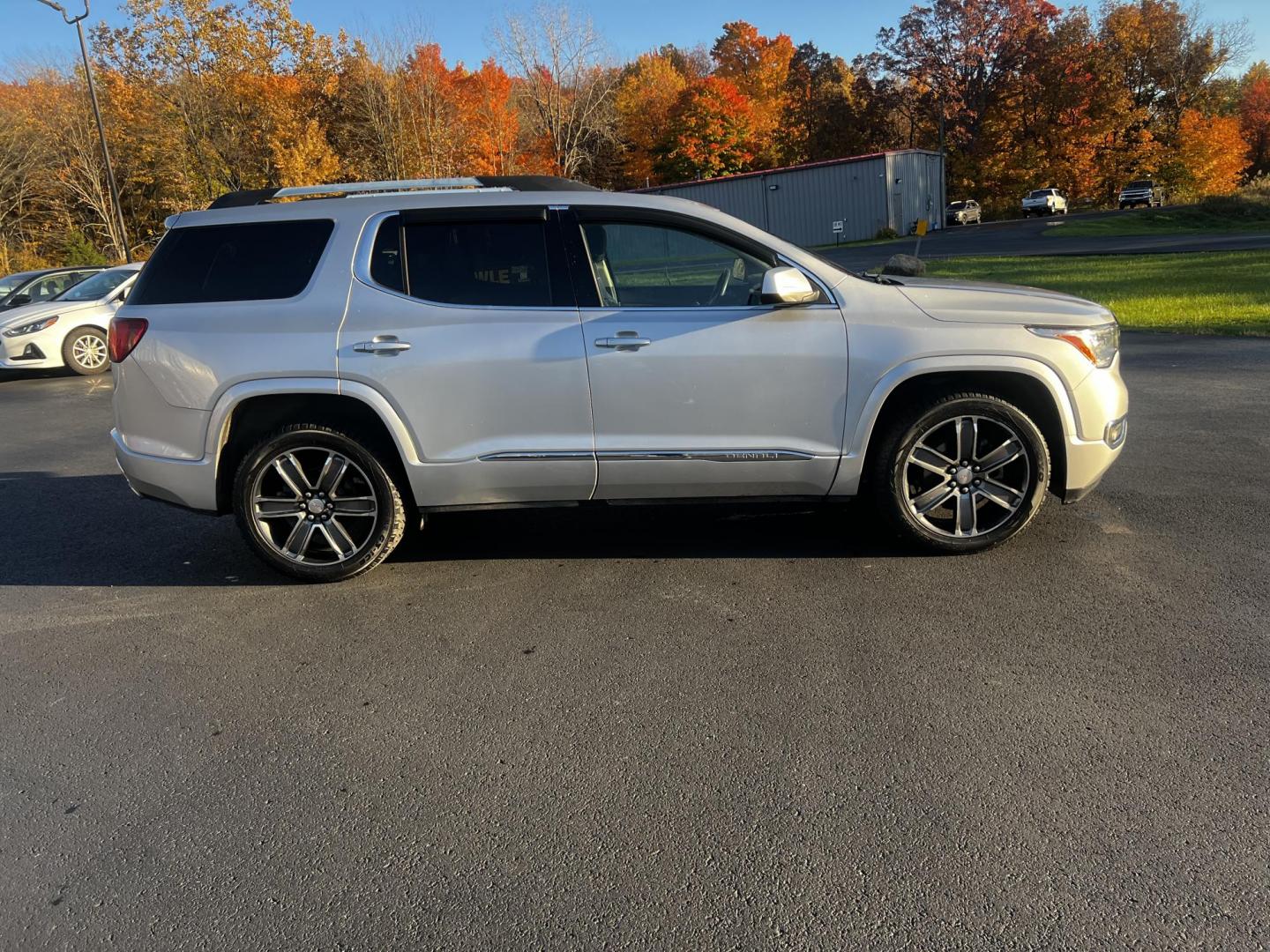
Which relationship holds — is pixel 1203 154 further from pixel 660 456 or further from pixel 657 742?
pixel 657 742

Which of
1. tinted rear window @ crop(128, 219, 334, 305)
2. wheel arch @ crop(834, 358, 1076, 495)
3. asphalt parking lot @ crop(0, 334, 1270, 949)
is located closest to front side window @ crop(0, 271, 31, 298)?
asphalt parking lot @ crop(0, 334, 1270, 949)

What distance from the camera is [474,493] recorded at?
479 centimetres

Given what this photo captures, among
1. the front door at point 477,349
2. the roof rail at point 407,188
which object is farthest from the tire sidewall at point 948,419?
the roof rail at point 407,188

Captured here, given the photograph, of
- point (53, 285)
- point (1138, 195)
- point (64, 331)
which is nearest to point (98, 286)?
point (53, 285)

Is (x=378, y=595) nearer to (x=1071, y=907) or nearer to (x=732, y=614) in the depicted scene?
(x=732, y=614)

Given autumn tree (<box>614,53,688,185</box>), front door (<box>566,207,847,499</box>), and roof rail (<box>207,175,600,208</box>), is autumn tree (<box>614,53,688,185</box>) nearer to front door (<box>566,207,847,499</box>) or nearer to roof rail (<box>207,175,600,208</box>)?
roof rail (<box>207,175,600,208</box>)

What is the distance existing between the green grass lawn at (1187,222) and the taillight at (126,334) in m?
37.3

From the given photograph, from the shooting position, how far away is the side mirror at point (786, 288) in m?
4.43

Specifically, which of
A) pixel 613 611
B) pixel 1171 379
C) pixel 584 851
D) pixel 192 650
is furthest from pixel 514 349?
pixel 1171 379

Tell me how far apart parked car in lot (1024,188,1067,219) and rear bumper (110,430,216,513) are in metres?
61.1

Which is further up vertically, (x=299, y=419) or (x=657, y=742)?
(x=299, y=419)

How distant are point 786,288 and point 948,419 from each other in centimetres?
104

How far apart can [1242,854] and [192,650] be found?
389 centimetres

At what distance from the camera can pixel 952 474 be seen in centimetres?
477
